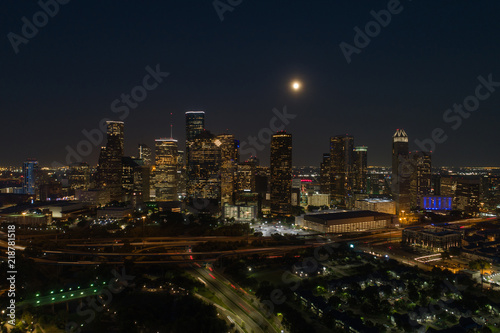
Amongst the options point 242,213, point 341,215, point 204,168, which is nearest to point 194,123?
point 204,168

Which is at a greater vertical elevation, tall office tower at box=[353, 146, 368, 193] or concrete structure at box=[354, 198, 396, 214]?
tall office tower at box=[353, 146, 368, 193]

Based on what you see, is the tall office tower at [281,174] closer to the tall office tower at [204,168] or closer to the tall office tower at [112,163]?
the tall office tower at [204,168]

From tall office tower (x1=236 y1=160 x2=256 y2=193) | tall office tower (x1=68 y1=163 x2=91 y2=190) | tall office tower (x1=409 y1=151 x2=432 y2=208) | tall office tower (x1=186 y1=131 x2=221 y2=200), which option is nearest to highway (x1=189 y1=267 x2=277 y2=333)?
tall office tower (x1=186 y1=131 x2=221 y2=200)

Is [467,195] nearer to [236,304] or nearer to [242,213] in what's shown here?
[242,213]

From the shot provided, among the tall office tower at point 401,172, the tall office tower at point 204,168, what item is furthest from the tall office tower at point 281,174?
→ the tall office tower at point 401,172

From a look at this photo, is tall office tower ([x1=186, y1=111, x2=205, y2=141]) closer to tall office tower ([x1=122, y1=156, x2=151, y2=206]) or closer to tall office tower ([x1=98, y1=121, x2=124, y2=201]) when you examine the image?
tall office tower ([x1=122, y1=156, x2=151, y2=206])

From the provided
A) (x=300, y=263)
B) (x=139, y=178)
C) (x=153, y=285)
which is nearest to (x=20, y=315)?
(x=153, y=285)
